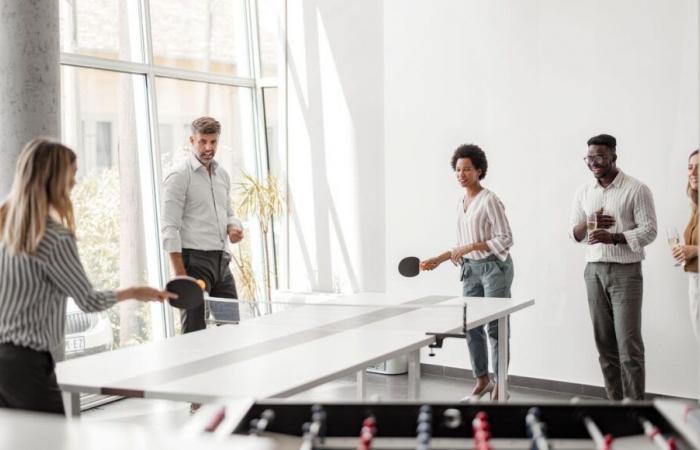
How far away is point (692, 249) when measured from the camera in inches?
201

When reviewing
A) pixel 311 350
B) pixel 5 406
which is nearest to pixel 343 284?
pixel 311 350

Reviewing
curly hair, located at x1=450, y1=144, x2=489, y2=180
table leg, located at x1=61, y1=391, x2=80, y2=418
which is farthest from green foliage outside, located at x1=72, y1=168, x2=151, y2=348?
table leg, located at x1=61, y1=391, x2=80, y2=418

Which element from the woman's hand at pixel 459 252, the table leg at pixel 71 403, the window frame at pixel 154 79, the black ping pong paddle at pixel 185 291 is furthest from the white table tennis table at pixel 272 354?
the window frame at pixel 154 79

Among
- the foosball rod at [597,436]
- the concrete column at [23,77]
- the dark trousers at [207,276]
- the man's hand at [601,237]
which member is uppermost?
the concrete column at [23,77]

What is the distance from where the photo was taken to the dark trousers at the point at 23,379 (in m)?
2.90

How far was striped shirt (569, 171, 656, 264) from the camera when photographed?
5.22m

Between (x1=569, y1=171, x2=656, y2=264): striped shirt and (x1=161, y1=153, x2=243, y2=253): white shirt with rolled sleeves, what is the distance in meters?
2.25

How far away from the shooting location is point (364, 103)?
23.7 feet

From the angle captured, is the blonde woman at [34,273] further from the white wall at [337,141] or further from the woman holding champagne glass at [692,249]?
the white wall at [337,141]

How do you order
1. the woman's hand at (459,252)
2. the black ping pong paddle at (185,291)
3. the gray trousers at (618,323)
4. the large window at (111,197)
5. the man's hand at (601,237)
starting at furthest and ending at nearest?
the large window at (111,197) → the woman's hand at (459,252) → the gray trousers at (618,323) → the man's hand at (601,237) → the black ping pong paddle at (185,291)

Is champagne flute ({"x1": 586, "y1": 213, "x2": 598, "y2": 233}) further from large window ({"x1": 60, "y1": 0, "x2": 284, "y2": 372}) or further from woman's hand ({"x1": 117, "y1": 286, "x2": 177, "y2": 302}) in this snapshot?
large window ({"x1": 60, "y1": 0, "x2": 284, "y2": 372})

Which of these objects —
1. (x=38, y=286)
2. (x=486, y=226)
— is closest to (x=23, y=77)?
(x=38, y=286)

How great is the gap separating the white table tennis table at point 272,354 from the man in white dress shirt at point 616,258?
1.92 feet

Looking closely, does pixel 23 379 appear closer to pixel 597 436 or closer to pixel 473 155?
pixel 597 436
